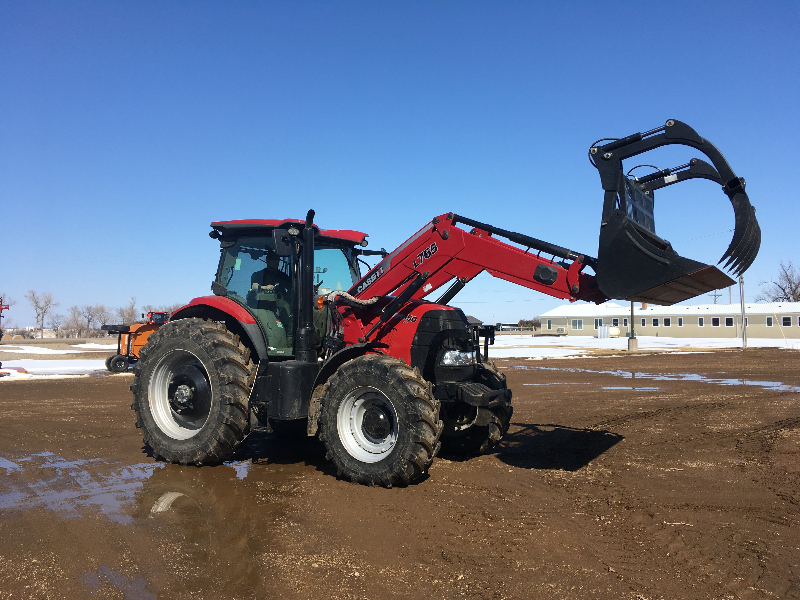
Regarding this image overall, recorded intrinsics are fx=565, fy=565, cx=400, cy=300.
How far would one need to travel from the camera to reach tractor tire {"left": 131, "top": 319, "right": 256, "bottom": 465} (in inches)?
241

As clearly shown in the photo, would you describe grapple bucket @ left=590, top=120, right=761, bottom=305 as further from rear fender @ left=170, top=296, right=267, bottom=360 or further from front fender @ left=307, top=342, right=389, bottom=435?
rear fender @ left=170, top=296, right=267, bottom=360

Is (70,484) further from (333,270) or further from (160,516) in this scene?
(333,270)

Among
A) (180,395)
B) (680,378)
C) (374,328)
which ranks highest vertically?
(374,328)

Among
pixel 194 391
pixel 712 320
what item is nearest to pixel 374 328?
pixel 194 391

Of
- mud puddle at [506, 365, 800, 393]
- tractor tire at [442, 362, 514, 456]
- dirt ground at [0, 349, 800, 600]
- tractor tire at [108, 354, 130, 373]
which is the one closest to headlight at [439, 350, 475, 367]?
tractor tire at [442, 362, 514, 456]

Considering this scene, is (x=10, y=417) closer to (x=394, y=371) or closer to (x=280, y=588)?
(x=394, y=371)

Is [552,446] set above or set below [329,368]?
below

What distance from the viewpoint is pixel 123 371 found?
69.1ft

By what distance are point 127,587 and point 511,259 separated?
4.30 meters

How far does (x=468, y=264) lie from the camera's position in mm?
6094

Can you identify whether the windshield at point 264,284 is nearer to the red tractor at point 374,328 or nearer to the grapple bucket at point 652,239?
the red tractor at point 374,328

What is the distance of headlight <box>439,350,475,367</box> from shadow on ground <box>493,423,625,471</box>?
1385mm

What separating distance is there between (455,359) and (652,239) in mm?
2393

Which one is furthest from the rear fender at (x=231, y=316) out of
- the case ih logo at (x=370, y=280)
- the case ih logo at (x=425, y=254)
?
the case ih logo at (x=425, y=254)
